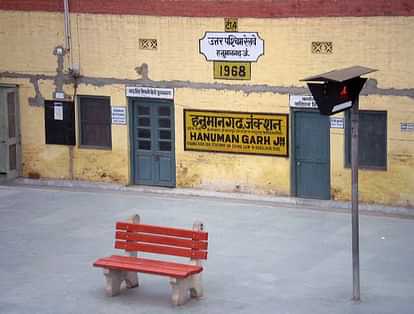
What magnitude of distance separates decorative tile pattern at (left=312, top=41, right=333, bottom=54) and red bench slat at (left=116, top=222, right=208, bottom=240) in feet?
22.3

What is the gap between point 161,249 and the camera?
15000mm

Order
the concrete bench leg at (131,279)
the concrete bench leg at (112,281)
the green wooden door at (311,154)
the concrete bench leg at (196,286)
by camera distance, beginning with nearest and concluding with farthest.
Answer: the concrete bench leg at (196,286) < the concrete bench leg at (112,281) < the concrete bench leg at (131,279) < the green wooden door at (311,154)

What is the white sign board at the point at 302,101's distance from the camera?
2073 cm

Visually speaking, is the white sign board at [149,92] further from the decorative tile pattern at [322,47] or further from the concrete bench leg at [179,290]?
the concrete bench leg at [179,290]

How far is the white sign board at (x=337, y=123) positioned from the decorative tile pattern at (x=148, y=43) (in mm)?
4084

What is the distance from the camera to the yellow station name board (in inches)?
836

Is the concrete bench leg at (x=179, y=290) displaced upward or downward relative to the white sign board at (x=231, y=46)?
downward

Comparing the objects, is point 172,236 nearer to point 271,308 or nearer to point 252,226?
point 271,308

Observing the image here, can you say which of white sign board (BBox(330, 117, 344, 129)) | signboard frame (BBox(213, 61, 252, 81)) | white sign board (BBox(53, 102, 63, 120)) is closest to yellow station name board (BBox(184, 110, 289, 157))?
signboard frame (BBox(213, 61, 252, 81))

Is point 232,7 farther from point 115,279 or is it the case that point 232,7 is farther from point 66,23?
point 115,279

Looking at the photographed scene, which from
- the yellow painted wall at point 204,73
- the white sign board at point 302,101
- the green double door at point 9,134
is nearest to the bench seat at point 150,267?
the yellow painted wall at point 204,73

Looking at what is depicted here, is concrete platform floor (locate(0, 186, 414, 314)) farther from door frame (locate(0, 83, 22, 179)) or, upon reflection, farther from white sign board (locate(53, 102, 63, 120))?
white sign board (locate(53, 102, 63, 120))

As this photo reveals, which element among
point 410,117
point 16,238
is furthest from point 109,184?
point 410,117

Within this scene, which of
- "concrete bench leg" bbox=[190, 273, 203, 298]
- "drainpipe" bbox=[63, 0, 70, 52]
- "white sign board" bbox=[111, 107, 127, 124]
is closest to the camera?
"concrete bench leg" bbox=[190, 273, 203, 298]
